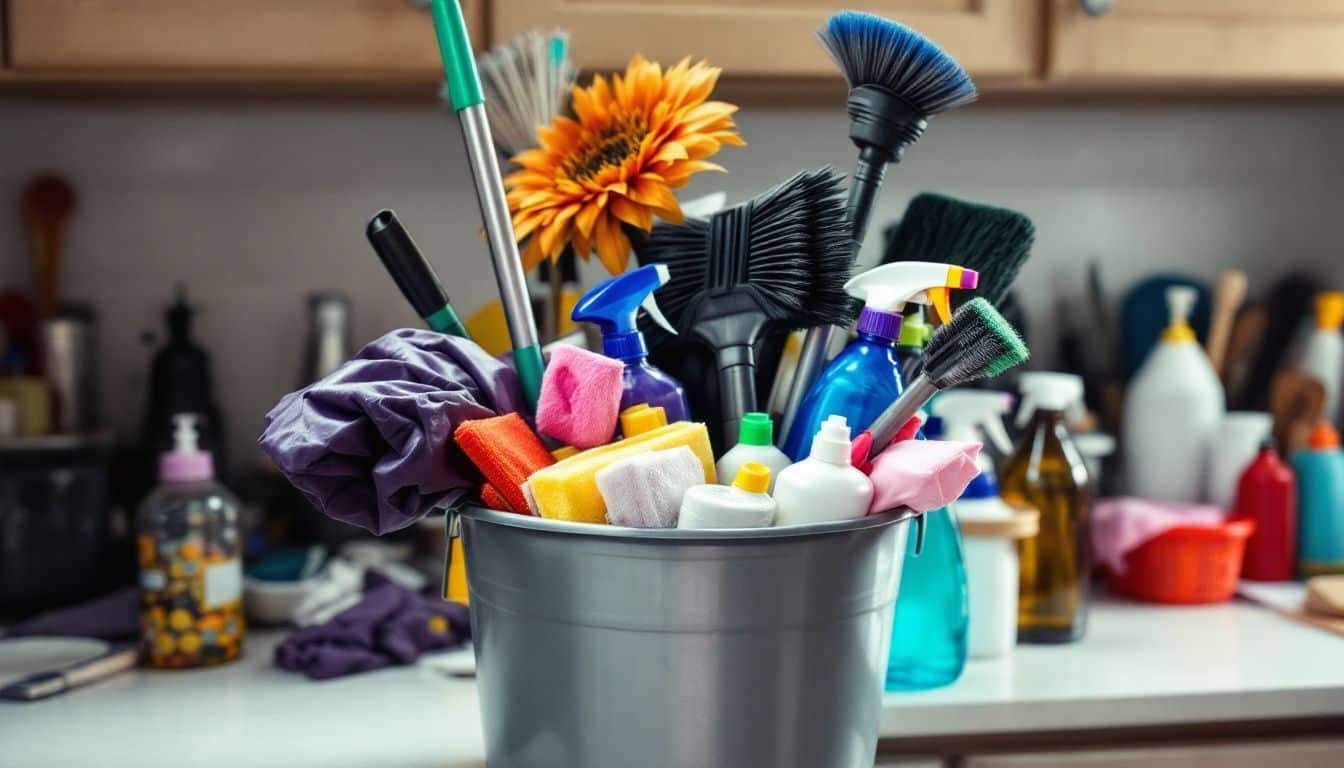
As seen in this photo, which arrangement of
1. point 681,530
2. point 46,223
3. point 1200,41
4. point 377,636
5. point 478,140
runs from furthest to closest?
1. point 46,223
2. point 1200,41
3. point 377,636
4. point 478,140
5. point 681,530

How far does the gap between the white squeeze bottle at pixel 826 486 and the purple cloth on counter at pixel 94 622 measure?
28.9 inches

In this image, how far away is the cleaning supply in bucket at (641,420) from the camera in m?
0.58

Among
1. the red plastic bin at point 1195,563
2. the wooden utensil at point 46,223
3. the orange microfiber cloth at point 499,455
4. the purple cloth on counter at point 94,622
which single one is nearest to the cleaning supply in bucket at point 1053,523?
the red plastic bin at point 1195,563

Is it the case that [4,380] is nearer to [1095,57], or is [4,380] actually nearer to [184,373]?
[184,373]

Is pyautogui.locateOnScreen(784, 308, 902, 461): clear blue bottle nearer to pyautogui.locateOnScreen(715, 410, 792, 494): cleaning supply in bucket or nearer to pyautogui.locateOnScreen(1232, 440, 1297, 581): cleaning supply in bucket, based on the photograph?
pyautogui.locateOnScreen(715, 410, 792, 494): cleaning supply in bucket

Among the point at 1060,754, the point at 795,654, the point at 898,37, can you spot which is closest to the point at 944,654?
the point at 1060,754

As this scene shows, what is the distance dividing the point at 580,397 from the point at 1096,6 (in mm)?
746

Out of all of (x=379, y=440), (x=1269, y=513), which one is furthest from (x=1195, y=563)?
(x=379, y=440)

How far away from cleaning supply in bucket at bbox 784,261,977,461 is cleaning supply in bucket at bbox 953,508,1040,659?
336 millimetres

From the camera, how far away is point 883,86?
624 mm

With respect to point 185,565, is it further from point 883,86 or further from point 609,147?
point 883,86

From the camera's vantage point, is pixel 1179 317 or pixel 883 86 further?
pixel 1179 317

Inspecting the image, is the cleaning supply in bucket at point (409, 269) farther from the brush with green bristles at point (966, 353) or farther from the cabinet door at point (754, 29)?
the cabinet door at point (754, 29)

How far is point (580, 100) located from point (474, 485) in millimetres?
260
